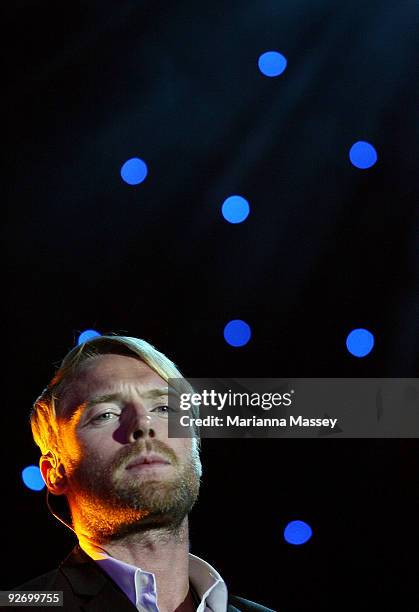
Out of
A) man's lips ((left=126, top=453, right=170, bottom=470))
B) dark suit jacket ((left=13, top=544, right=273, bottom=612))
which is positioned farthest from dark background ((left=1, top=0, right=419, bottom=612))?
man's lips ((left=126, top=453, right=170, bottom=470))

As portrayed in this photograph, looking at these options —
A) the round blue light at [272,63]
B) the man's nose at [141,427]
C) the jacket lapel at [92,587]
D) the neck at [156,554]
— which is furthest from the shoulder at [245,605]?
the round blue light at [272,63]

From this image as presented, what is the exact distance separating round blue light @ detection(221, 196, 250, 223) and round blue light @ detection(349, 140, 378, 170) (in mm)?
301

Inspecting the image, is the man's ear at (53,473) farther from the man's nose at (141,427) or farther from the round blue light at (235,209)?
the round blue light at (235,209)

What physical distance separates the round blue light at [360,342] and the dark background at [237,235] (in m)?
0.02

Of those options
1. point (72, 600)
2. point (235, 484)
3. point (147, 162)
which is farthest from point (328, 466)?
point (147, 162)

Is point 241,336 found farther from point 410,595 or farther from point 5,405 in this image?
point 410,595

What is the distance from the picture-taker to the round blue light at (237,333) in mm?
1946

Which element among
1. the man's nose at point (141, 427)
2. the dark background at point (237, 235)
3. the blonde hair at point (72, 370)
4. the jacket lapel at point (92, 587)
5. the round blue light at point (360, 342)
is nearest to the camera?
the jacket lapel at point (92, 587)

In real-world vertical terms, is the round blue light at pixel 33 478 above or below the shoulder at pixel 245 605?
above

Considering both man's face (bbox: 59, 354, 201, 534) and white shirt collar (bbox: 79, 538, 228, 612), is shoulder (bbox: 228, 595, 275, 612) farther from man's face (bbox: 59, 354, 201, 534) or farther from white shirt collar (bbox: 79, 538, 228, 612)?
man's face (bbox: 59, 354, 201, 534)

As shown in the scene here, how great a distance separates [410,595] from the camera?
190 cm

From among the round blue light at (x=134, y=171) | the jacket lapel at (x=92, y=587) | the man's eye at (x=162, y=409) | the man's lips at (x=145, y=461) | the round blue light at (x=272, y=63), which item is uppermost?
the round blue light at (x=272, y=63)

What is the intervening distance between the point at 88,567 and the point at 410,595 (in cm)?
77

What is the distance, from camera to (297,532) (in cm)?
188
